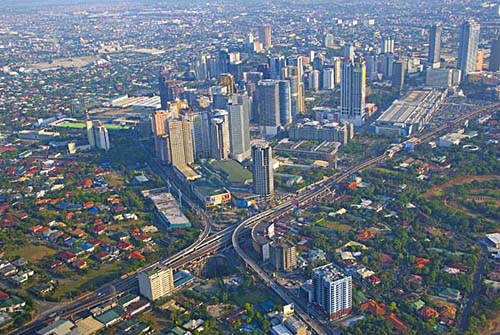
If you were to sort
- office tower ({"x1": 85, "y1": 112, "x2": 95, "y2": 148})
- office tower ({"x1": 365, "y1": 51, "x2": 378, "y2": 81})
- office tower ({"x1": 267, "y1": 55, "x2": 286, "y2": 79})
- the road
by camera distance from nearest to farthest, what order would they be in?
1. the road
2. office tower ({"x1": 85, "y1": 112, "x2": 95, "y2": 148})
3. office tower ({"x1": 267, "y1": 55, "x2": 286, "y2": 79})
4. office tower ({"x1": 365, "y1": 51, "x2": 378, "y2": 81})

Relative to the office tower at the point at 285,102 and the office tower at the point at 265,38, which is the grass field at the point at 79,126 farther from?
the office tower at the point at 265,38

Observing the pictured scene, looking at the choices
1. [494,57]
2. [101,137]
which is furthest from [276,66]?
[494,57]

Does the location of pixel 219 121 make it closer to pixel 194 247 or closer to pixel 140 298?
pixel 194 247

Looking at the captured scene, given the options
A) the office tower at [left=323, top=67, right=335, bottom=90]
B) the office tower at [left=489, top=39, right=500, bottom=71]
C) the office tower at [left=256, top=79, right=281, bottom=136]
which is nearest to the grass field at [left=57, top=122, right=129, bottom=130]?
the office tower at [left=256, top=79, right=281, bottom=136]

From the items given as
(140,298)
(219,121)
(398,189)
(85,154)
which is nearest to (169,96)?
(85,154)

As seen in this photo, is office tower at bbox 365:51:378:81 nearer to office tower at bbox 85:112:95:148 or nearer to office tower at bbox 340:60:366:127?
office tower at bbox 340:60:366:127

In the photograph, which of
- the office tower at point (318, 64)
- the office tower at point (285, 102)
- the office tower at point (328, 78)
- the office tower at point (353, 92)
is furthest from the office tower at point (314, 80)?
the office tower at point (285, 102)

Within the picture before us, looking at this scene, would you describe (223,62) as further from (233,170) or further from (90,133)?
(233,170)
